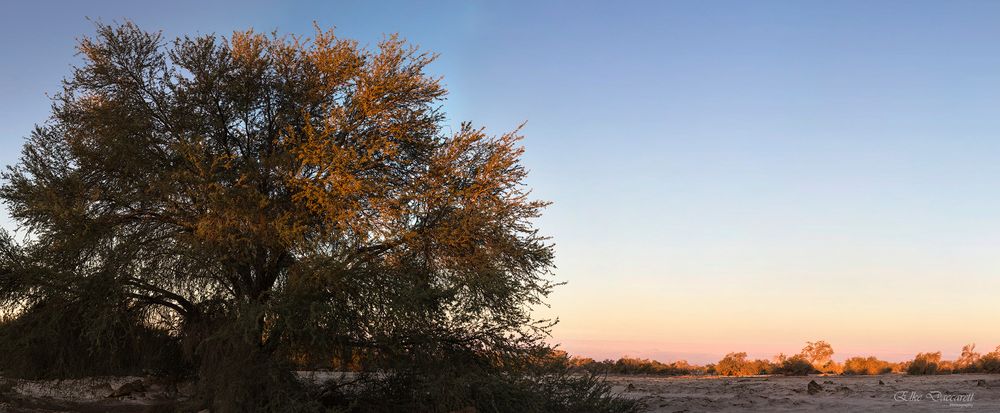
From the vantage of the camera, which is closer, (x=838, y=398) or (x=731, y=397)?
(x=838, y=398)

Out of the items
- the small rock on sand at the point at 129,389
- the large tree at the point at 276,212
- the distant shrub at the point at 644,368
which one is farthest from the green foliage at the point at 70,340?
the distant shrub at the point at 644,368

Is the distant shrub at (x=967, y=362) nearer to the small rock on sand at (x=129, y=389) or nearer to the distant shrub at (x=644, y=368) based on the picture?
the distant shrub at (x=644, y=368)

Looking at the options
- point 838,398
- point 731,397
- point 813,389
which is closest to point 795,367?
point 813,389

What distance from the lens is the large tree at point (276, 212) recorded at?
1406cm

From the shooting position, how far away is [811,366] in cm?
3138

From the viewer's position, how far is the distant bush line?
26812mm

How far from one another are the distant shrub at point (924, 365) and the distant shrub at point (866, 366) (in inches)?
85.0

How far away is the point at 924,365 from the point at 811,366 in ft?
16.7

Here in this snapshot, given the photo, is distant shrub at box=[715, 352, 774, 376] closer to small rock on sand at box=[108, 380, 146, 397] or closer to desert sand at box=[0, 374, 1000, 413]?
desert sand at box=[0, 374, 1000, 413]

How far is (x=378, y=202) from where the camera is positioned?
15188mm

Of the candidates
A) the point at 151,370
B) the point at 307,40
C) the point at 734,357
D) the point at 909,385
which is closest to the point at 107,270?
the point at 151,370

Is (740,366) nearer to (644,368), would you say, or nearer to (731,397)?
(644,368)

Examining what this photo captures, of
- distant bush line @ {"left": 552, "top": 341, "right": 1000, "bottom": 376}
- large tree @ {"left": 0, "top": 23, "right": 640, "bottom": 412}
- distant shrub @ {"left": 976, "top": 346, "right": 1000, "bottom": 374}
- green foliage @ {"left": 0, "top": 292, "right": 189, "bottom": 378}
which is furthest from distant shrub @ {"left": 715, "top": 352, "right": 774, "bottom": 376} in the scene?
green foliage @ {"left": 0, "top": 292, "right": 189, "bottom": 378}

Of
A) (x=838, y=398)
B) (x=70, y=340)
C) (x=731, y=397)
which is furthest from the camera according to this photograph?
(x=731, y=397)
